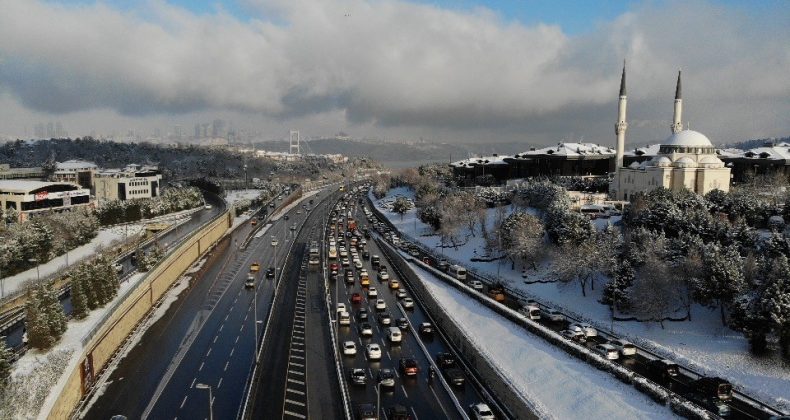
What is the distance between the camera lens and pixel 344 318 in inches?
1501

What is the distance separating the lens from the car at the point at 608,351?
30.5 metres

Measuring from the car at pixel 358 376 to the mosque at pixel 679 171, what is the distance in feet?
156

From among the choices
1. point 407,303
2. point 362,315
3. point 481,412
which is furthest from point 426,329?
point 481,412

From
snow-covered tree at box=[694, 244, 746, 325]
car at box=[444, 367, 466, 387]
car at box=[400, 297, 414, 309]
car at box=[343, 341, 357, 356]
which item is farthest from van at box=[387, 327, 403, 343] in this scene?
snow-covered tree at box=[694, 244, 746, 325]

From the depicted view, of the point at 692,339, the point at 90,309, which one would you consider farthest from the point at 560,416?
the point at 90,309

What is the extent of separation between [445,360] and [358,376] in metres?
4.61

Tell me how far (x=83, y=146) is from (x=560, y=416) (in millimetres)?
201145

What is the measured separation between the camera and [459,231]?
67.1m

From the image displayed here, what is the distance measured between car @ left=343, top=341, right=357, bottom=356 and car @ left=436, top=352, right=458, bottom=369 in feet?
14.3

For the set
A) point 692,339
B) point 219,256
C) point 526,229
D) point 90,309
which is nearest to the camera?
point 692,339

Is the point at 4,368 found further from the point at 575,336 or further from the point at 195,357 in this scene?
the point at 575,336

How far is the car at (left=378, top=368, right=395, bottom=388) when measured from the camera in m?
27.5

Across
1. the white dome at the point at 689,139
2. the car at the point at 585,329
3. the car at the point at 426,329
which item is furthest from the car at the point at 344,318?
the white dome at the point at 689,139

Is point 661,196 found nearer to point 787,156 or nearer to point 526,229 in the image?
point 526,229
